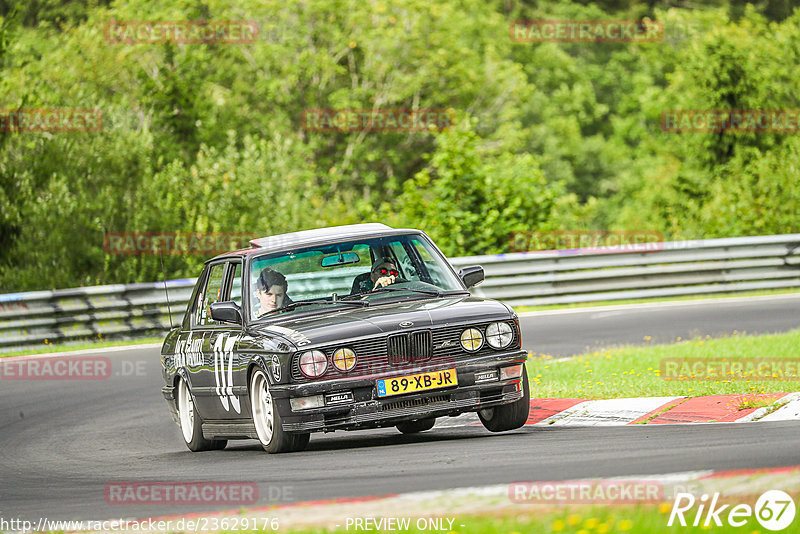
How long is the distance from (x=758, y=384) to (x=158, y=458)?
4924mm

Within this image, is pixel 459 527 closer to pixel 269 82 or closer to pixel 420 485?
pixel 420 485

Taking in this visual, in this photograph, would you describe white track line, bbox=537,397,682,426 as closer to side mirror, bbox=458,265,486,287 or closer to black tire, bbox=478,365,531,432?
black tire, bbox=478,365,531,432

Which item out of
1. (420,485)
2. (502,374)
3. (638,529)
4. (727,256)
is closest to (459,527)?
(638,529)

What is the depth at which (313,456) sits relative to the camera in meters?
8.18

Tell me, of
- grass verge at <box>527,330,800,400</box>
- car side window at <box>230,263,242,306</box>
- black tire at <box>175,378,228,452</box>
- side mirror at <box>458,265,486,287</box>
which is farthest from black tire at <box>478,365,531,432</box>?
black tire at <box>175,378,228,452</box>

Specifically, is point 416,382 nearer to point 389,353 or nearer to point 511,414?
point 389,353

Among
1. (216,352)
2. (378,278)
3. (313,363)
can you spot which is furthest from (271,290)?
(313,363)

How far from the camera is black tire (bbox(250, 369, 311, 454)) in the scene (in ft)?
27.5

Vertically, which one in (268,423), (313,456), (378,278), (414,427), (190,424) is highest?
(378,278)

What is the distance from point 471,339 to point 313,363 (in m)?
1.14

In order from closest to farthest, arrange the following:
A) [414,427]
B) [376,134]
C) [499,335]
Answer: [499,335] → [414,427] → [376,134]

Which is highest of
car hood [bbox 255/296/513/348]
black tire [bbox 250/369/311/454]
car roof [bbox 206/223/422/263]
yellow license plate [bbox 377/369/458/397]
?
car roof [bbox 206/223/422/263]

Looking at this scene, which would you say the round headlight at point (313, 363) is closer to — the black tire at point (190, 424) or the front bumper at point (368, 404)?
the front bumper at point (368, 404)

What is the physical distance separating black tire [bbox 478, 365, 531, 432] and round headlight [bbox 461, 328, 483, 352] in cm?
51
